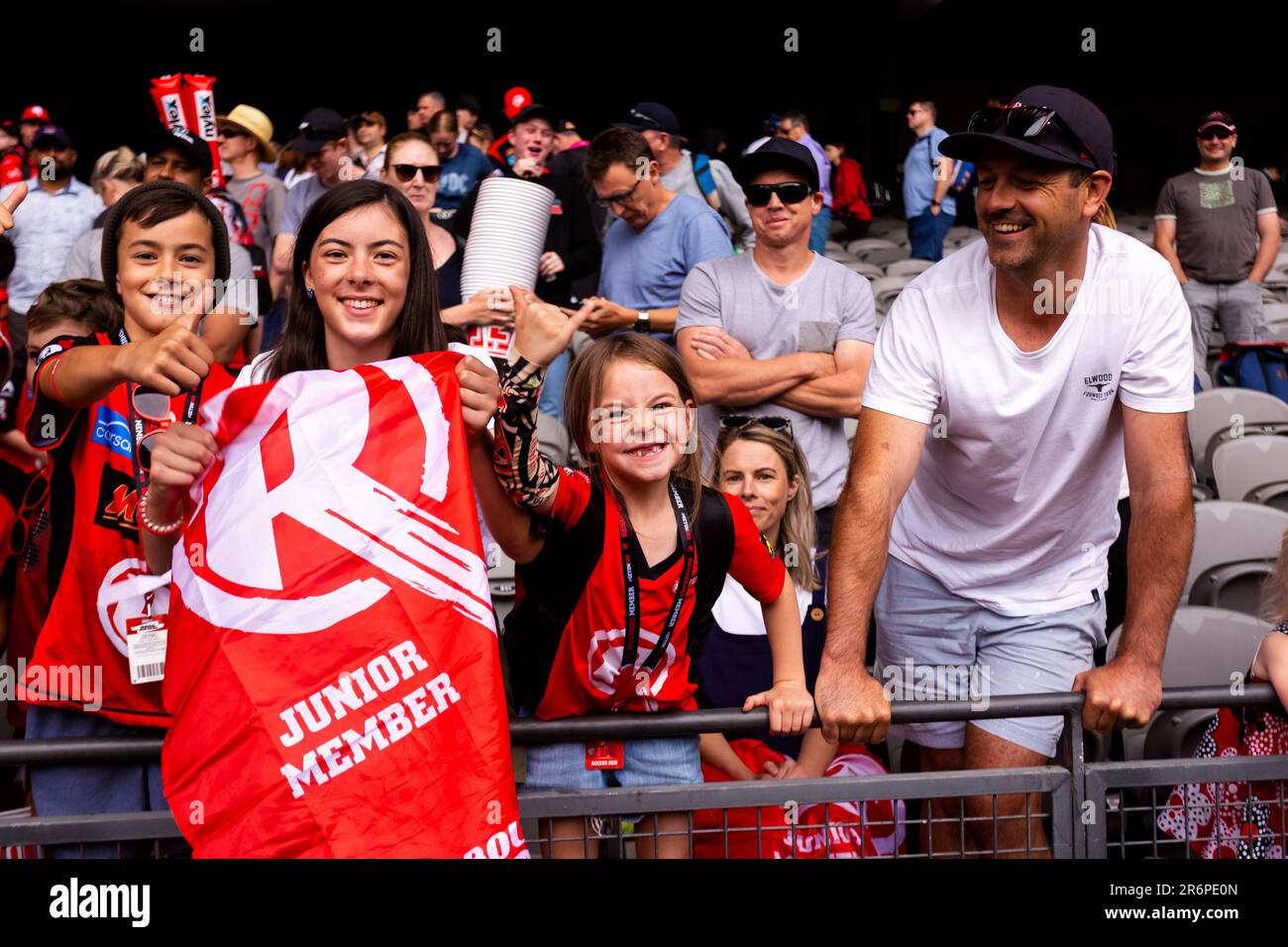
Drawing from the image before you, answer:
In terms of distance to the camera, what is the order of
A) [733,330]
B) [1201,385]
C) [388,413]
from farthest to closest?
[1201,385] < [733,330] < [388,413]

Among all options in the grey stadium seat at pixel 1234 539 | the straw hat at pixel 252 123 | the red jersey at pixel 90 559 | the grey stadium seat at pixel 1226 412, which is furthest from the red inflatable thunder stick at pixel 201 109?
the grey stadium seat at pixel 1226 412

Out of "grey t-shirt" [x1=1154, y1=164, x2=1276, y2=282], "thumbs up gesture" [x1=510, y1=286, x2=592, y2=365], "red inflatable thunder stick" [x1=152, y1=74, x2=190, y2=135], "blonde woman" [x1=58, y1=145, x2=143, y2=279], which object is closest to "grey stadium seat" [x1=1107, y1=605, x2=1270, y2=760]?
"thumbs up gesture" [x1=510, y1=286, x2=592, y2=365]

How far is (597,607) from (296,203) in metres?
4.11

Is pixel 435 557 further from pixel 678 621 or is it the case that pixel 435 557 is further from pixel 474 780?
pixel 678 621

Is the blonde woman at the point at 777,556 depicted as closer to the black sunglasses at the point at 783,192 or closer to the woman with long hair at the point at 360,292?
the black sunglasses at the point at 783,192

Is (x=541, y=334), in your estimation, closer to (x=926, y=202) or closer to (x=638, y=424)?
(x=638, y=424)

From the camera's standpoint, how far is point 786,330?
14.1 feet

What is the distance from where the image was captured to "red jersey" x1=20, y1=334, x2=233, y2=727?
243 centimetres

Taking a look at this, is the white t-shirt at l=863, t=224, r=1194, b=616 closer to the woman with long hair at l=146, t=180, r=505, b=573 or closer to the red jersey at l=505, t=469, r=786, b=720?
the red jersey at l=505, t=469, r=786, b=720

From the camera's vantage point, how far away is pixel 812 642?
3.66 m

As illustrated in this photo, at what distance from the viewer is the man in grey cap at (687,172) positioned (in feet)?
20.9

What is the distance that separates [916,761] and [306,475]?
1.79m

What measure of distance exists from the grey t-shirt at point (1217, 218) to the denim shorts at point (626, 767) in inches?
256

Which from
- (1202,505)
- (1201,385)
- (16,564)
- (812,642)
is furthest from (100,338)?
(1201,385)
